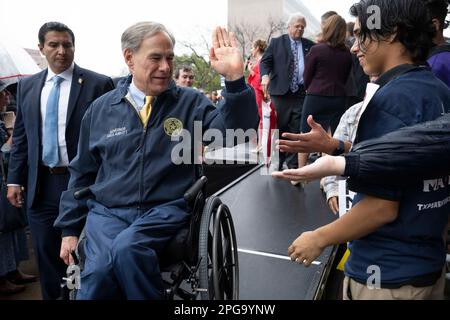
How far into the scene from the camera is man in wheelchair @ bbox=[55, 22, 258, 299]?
4.84ft

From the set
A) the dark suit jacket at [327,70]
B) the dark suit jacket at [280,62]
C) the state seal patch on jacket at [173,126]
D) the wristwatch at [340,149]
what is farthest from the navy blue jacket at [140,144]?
the dark suit jacket at [280,62]

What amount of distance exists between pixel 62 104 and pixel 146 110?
0.89 metres

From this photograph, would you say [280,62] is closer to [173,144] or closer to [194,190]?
[173,144]

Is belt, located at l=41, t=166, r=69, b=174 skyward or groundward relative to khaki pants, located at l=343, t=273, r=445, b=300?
skyward

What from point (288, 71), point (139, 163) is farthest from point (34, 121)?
point (288, 71)

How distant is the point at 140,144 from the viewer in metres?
1.70

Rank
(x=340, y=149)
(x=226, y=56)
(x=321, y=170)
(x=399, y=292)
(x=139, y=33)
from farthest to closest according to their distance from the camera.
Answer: (x=139, y=33) → (x=226, y=56) → (x=340, y=149) → (x=399, y=292) → (x=321, y=170)

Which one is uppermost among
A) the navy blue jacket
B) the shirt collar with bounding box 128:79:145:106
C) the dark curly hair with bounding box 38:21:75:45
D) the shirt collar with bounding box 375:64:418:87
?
the dark curly hair with bounding box 38:21:75:45

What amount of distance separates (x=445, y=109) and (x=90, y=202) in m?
1.50

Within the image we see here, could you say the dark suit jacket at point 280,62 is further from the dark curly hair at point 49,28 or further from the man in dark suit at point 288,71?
the dark curly hair at point 49,28

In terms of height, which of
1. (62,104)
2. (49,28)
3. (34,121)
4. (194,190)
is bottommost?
(194,190)

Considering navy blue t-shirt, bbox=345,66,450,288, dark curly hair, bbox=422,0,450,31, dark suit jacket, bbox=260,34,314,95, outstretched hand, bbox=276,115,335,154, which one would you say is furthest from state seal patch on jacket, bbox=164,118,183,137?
dark suit jacket, bbox=260,34,314,95

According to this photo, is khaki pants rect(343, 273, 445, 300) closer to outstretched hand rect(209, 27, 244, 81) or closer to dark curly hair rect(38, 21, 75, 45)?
outstretched hand rect(209, 27, 244, 81)

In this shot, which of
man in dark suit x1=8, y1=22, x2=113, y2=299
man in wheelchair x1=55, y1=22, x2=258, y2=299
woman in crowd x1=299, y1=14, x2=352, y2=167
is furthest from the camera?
woman in crowd x1=299, y1=14, x2=352, y2=167
